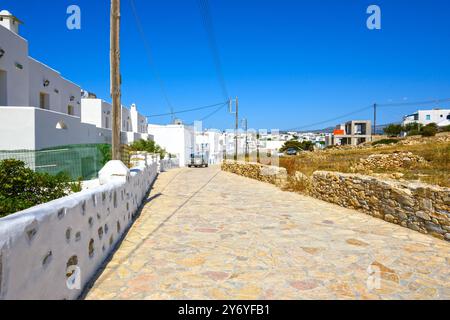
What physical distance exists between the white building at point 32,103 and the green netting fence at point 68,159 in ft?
6.71

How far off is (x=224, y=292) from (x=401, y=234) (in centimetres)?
432

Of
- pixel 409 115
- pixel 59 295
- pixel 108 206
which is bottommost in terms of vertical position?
pixel 59 295

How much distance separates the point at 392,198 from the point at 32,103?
17.0 metres

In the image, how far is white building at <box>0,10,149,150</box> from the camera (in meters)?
11.8

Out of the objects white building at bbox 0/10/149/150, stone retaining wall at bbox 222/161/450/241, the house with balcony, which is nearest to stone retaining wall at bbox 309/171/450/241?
stone retaining wall at bbox 222/161/450/241

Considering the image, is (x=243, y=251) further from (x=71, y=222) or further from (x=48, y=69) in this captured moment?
(x=48, y=69)

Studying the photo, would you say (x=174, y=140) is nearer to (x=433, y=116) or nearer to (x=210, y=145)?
(x=210, y=145)

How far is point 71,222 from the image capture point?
3424 mm

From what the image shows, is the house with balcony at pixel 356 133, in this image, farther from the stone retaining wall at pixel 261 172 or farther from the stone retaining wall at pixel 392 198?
the stone retaining wall at pixel 392 198

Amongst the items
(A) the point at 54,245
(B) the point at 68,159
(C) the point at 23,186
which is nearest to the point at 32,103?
(B) the point at 68,159

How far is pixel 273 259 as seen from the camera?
4.88m

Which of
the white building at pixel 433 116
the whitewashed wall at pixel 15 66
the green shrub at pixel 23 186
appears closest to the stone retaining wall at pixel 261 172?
the green shrub at pixel 23 186

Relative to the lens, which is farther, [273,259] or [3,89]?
[3,89]
